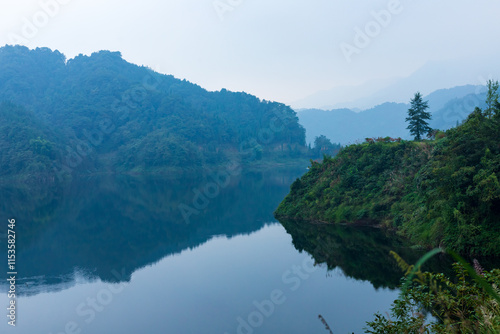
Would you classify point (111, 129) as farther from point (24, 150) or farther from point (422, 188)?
point (422, 188)

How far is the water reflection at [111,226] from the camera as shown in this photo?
92.9 feet

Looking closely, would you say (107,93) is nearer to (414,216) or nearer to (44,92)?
(44,92)

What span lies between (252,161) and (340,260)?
132 m

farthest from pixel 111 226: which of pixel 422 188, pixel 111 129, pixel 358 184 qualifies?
pixel 111 129

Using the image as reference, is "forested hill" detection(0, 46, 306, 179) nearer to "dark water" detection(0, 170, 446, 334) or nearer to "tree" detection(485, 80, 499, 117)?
"dark water" detection(0, 170, 446, 334)

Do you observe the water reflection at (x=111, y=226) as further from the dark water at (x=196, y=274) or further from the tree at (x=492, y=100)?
the tree at (x=492, y=100)

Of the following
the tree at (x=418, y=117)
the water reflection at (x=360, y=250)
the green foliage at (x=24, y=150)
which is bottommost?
the water reflection at (x=360, y=250)

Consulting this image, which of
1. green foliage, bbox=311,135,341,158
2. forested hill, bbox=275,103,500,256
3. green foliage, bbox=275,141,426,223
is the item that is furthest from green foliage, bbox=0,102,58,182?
green foliage, bbox=311,135,341,158

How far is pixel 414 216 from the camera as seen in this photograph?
29625 millimetres

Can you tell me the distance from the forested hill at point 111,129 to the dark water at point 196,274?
251 ft

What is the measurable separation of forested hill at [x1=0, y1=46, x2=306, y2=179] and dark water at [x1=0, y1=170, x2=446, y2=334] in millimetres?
76482

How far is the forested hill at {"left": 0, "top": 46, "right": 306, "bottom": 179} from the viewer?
376 ft

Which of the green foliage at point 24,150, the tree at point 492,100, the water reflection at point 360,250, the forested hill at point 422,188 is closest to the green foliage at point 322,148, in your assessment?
the green foliage at point 24,150

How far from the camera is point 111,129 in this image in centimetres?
16175
